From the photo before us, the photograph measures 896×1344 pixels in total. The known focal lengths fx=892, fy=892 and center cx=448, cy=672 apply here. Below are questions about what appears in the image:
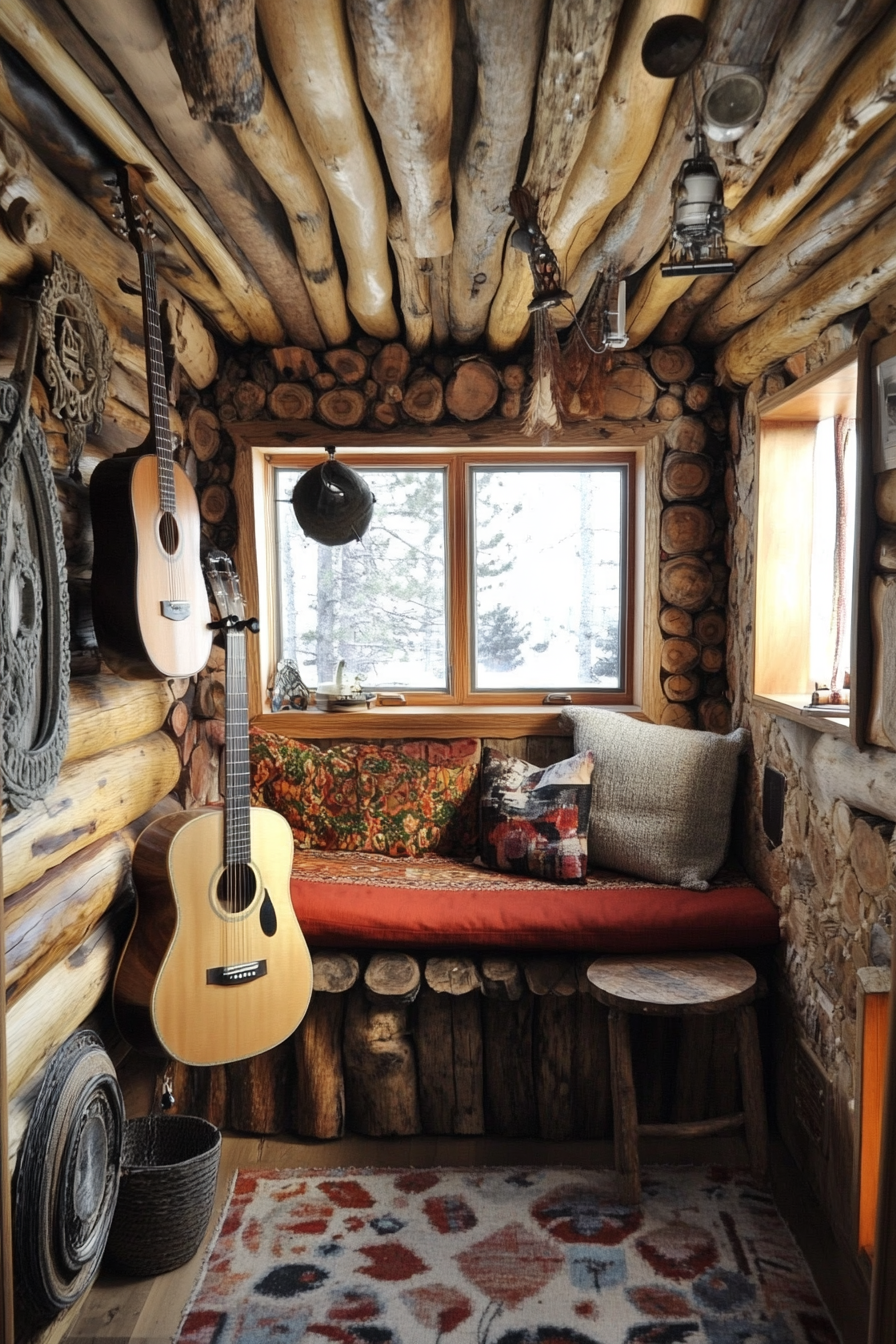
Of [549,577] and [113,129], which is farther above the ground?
[113,129]

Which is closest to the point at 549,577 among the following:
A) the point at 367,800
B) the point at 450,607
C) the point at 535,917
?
the point at 450,607

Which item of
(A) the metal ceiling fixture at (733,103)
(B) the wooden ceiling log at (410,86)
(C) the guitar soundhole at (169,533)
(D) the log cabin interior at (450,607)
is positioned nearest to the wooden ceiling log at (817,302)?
(D) the log cabin interior at (450,607)

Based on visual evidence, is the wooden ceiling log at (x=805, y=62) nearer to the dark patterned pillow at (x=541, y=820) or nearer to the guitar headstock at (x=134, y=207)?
the guitar headstock at (x=134, y=207)

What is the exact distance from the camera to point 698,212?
5.53 ft

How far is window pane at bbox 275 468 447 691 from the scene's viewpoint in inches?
144

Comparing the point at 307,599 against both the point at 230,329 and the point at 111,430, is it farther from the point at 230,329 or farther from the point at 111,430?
the point at 111,430


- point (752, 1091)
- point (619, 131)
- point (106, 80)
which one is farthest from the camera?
point (752, 1091)

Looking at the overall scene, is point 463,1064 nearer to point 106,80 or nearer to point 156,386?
point 156,386

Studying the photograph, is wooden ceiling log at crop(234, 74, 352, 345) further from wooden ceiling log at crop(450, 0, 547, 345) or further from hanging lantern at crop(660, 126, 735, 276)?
hanging lantern at crop(660, 126, 735, 276)

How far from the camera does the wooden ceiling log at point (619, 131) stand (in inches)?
61.4

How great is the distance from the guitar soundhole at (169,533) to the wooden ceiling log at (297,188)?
814 millimetres

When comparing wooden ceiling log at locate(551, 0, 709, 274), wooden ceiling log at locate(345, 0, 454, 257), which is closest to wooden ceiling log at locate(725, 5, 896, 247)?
wooden ceiling log at locate(551, 0, 709, 274)

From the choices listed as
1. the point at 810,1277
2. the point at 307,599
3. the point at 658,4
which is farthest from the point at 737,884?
the point at 658,4

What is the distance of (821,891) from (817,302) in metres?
1.58
